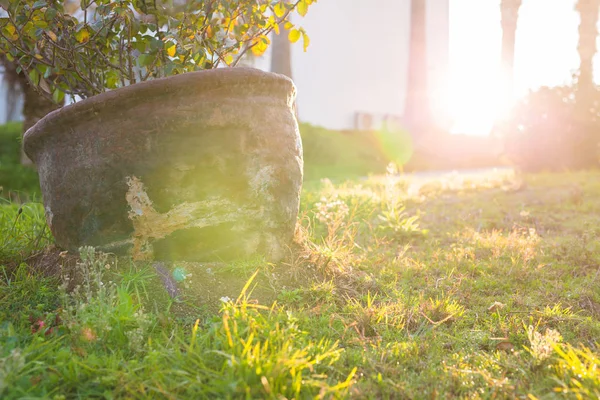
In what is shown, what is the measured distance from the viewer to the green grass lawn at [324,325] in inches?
74.3

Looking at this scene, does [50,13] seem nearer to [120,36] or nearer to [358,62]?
[120,36]

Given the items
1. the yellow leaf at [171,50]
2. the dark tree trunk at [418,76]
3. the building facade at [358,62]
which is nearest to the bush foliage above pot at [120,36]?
the yellow leaf at [171,50]

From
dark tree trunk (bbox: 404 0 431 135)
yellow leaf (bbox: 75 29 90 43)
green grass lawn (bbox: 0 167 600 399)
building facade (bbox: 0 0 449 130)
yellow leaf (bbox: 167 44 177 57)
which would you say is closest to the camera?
green grass lawn (bbox: 0 167 600 399)

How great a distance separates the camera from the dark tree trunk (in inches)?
589

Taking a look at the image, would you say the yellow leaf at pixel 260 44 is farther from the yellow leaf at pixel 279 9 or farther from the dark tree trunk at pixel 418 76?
the dark tree trunk at pixel 418 76

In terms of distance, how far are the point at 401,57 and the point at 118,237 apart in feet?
69.4

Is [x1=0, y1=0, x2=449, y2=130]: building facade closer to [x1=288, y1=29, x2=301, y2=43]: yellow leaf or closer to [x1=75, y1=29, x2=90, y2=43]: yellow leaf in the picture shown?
[x1=288, y1=29, x2=301, y2=43]: yellow leaf

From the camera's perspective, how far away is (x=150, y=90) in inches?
105

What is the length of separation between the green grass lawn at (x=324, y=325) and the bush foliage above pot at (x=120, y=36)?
1127mm

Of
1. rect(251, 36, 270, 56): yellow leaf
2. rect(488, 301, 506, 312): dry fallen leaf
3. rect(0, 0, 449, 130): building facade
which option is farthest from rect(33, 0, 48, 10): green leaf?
rect(0, 0, 449, 130): building facade

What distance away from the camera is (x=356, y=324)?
2.56 meters

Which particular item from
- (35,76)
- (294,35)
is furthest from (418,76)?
(35,76)

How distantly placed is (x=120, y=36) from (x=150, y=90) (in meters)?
0.53

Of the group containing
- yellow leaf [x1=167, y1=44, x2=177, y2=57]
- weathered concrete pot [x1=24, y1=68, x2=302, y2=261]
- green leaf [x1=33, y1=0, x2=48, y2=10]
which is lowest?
weathered concrete pot [x1=24, y1=68, x2=302, y2=261]
